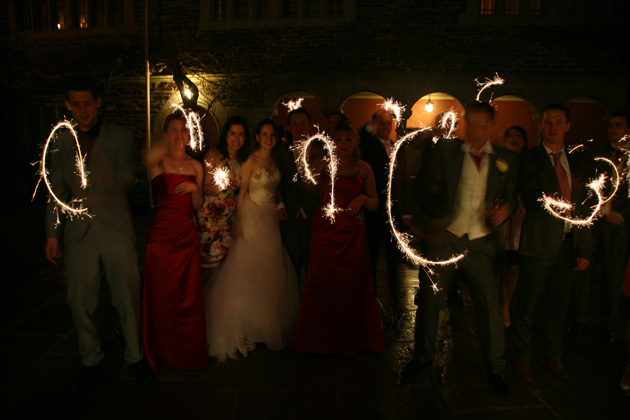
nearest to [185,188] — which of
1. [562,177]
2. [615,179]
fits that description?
[562,177]

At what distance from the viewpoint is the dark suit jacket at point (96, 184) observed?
3033mm

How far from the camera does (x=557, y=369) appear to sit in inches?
132

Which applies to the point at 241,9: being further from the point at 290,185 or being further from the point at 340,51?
the point at 290,185

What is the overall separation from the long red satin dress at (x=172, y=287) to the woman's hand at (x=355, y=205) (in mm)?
1282

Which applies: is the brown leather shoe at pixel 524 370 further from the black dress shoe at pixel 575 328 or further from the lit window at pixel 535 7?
the lit window at pixel 535 7

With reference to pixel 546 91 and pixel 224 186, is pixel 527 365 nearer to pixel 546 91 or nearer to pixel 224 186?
pixel 224 186

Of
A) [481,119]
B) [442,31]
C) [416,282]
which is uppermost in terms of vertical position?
[442,31]

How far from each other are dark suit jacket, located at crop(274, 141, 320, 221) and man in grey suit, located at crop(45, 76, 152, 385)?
1428 millimetres

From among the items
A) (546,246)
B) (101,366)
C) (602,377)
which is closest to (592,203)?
(546,246)

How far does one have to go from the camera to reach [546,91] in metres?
10.4

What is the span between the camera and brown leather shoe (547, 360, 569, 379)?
3.33 m

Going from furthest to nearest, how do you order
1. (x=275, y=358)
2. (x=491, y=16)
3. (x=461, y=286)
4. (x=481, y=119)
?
(x=491, y=16)
(x=461, y=286)
(x=275, y=358)
(x=481, y=119)

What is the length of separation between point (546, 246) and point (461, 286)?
7.87 ft

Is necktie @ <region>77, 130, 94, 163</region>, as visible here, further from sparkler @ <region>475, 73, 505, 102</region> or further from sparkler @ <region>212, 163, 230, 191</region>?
sparkler @ <region>475, 73, 505, 102</region>
